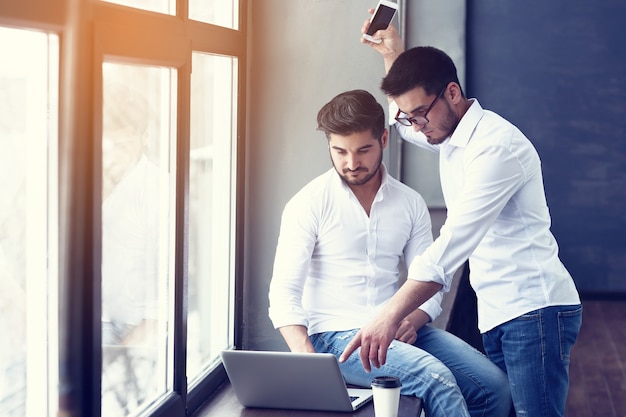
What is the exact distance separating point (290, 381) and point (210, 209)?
0.96 m

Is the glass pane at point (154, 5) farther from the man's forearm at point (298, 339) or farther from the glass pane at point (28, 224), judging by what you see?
the man's forearm at point (298, 339)

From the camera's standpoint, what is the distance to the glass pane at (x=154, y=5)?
2.00m

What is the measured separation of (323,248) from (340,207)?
0.44ft

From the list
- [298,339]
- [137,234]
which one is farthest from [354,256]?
[137,234]

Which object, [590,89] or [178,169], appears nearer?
[178,169]

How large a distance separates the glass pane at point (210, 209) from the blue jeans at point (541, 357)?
100 centimetres

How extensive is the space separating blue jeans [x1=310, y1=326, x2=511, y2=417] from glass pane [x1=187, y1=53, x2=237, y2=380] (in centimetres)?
52

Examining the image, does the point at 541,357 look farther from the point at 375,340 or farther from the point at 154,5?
the point at 154,5

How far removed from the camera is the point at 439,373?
2246 mm

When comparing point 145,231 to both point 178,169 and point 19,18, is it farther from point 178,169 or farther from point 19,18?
point 19,18

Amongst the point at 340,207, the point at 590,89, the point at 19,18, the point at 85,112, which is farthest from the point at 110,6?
the point at 590,89

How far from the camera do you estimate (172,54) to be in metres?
2.21

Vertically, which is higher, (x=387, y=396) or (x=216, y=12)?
(x=216, y=12)

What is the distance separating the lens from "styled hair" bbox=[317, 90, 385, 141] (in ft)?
8.31
